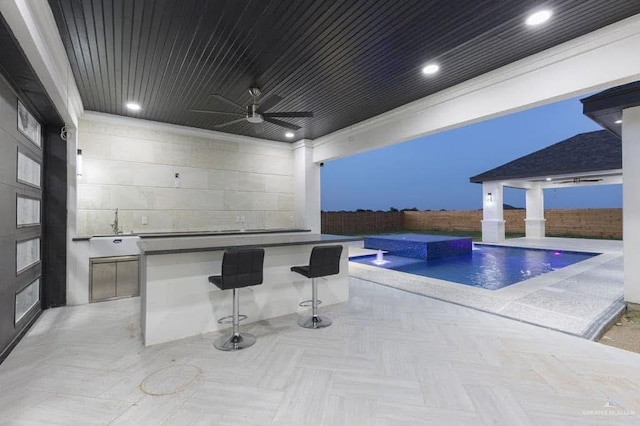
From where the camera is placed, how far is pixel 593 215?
44.1 feet

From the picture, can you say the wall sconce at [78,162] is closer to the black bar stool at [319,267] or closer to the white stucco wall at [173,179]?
the white stucco wall at [173,179]

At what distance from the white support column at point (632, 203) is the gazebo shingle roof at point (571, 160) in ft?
20.6

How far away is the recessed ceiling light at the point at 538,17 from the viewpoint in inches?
104

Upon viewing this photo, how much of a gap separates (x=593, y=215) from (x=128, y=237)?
58.0 feet

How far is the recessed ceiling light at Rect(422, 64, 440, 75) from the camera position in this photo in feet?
11.9

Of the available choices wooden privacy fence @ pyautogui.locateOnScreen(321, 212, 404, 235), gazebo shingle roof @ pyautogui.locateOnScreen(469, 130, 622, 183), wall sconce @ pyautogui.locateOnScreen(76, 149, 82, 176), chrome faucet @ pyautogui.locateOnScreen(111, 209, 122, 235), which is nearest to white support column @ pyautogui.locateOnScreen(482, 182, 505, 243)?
gazebo shingle roof @ pyautogui.locateOnScreen(469, 130, 622, 183)

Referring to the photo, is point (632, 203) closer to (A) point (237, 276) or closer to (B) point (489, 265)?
(B) point (489, 265)

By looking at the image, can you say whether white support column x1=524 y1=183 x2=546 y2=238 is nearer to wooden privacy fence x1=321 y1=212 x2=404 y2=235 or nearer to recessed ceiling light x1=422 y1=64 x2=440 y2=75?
wooden privacy fence x1=321 y1=212 x2=404 y2=235

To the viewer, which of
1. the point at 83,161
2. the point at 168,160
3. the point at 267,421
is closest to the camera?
the point at 267,421

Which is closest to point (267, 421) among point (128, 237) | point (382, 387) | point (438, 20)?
point (382, 387)

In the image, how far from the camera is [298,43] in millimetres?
3092

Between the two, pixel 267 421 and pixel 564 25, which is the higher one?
pixel 564 25

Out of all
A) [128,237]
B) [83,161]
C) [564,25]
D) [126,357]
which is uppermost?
[564,25]

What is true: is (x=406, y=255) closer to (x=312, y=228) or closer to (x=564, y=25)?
(x=312, y=228)
